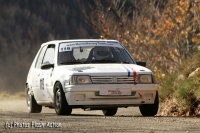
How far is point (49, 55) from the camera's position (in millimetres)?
15836

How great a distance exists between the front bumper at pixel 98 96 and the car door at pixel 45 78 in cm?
112

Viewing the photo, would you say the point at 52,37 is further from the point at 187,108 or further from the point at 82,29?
the point at 187,108

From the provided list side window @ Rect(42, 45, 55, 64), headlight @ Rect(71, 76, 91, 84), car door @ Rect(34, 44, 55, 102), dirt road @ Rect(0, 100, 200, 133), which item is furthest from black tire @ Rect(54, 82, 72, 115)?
side window @ Rect(42, 45, 55, 64)

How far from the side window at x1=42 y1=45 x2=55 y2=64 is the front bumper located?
5.80 feet

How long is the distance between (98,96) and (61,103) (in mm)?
702

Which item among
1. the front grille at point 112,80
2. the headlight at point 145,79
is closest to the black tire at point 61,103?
the front grille at point 112,80

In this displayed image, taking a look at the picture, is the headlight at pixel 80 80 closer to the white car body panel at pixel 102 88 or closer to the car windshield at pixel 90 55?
the white car body panel at pixel 102 88

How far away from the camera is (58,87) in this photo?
14.2m

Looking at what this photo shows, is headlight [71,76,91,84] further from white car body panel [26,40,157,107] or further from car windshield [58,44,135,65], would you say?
car windshield [58,44,135,65]

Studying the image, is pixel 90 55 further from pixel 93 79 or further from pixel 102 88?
pixel 102 88

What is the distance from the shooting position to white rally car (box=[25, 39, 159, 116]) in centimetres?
1381

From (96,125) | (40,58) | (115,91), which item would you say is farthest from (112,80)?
(40,58)

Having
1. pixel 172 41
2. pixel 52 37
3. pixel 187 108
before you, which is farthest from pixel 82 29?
pixel 187 108

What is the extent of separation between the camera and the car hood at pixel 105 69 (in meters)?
13.9
